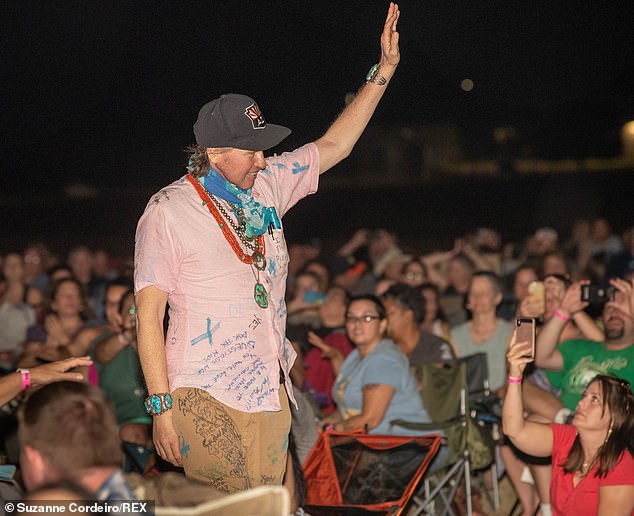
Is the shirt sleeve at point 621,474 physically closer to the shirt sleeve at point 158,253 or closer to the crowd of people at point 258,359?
the crowd of people at point 258,359

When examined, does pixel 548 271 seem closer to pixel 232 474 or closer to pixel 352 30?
pixel 232 474

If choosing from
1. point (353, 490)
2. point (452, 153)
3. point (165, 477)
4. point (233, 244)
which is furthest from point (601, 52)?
point (165, 477)

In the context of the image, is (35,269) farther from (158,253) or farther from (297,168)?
(158,253)

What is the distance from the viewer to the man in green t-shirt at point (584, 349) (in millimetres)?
5625

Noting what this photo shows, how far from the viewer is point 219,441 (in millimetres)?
3367

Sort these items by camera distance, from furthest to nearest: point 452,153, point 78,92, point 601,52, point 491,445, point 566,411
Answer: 1. point 452,153
2. point 78,92
3. point 601,52
4. point 491,445
5. point 566,411

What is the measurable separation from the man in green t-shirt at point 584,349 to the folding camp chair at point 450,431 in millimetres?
554

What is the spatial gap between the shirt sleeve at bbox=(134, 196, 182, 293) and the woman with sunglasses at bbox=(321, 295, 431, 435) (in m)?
2.51

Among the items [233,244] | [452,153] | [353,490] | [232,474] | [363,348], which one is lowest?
[353,490]

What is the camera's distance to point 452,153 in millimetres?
25219

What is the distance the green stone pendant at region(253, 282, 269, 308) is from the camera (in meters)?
3.50

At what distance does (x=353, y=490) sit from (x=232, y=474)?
2.03 metres

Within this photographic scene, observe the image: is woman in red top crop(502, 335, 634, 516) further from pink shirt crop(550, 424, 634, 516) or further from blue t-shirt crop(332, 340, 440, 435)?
blue t-shirt crop(332, 340, 440, 435)

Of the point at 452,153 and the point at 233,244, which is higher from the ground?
the point at 452,153
